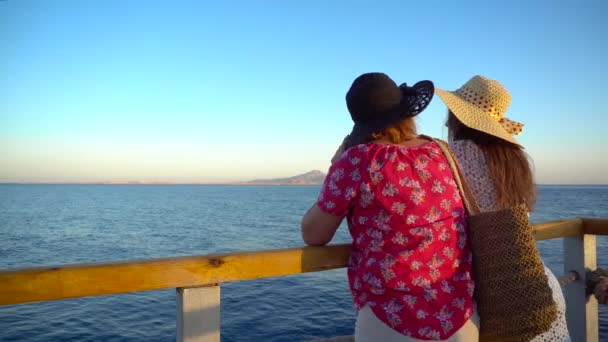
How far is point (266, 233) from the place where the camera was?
30703 mm

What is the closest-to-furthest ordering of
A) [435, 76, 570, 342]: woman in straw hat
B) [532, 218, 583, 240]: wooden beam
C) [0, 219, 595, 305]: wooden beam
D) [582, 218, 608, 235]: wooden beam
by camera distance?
[0, 219, 595, 305]: wooden beam < [435, 76, 570, 342]: woman in straw hat < [532, 218, 583, 240]: wooden beam < [582, 218, 608, 235]: wooden beam

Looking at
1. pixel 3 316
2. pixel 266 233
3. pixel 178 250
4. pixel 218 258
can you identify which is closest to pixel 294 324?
pixel 3 316

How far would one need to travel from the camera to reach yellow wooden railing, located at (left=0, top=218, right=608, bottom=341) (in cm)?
143

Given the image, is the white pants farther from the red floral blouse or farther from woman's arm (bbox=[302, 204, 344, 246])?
woman's arm (bbox=[302, 204, 344, 246])

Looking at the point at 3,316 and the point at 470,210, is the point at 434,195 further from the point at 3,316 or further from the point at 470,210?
the point at 3,316

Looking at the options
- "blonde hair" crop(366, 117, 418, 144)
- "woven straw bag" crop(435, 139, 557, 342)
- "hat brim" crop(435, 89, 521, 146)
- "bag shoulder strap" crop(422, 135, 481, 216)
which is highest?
"hat brim" crop(435, 89, 521, 146)

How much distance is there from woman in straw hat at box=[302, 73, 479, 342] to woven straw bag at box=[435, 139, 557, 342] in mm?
48

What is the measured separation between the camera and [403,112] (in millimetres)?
1705

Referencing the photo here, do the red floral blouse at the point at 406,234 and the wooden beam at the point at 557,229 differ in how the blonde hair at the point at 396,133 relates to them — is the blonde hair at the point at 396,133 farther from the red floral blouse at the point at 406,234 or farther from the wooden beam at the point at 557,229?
the wooden beam at the point at 557,229

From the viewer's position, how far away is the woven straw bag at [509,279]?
162 cm

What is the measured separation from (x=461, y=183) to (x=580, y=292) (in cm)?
196

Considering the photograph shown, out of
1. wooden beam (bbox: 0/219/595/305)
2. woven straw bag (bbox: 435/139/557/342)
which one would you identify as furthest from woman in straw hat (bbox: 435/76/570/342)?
wooden beam (bbox: 0/219/595/305)

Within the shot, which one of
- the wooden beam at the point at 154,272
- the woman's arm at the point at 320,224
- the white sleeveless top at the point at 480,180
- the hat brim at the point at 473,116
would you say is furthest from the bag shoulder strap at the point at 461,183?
the wooden beam at the point at 154,272

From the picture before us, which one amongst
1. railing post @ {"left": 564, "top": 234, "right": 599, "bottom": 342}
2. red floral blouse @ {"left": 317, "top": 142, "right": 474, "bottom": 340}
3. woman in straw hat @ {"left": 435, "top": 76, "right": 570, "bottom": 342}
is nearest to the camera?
red floral blouse @ {"left": 317, "top": 142, "right": 474, "bottom": 340}
